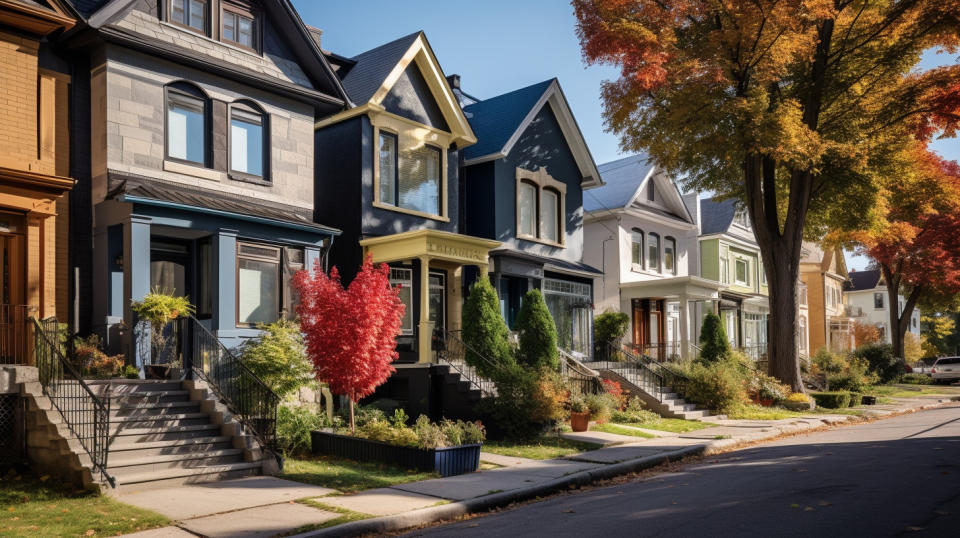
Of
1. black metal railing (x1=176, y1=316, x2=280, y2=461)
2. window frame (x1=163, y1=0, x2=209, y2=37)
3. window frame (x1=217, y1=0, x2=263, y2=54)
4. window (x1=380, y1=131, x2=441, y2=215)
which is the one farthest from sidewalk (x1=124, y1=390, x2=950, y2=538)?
window frame (x1=217, y1=0, x2=263, y2=54)

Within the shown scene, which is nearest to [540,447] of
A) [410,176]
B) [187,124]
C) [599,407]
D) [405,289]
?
[599,407]

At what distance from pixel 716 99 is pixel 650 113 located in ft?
6.91

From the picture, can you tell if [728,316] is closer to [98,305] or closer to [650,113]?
[650,113]

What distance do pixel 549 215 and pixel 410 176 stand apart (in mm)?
6644

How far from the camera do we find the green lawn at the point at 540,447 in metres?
14.4

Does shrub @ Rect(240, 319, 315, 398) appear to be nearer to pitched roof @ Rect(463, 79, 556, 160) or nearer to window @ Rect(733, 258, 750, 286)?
pitched roof @ Rect(463, 79, 556, 160)

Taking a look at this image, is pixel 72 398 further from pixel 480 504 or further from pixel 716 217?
pixel 716 217

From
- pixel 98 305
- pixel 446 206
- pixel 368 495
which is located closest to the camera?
Result: pixel 368 495

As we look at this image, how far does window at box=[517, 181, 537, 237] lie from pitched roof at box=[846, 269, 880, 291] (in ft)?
215

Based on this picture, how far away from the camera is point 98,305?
1459 cm

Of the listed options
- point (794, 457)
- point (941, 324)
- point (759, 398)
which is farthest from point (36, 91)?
point (941, 324)

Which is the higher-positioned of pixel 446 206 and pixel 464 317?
pixel 446 206

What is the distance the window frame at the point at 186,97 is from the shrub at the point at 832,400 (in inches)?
760

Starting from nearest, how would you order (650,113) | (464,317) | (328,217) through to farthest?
1. (464,317)
2. (328,217)
3. (650,113)
